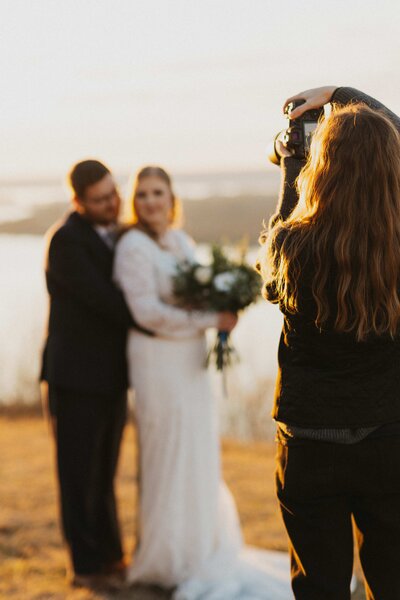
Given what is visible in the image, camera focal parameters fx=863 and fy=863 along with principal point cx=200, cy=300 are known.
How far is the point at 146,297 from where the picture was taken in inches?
152

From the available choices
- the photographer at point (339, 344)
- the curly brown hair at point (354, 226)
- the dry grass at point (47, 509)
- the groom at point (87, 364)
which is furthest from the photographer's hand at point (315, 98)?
the dry grass at point (47, 509)

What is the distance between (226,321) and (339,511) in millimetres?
1722

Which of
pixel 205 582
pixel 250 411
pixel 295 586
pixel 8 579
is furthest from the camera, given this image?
pixel 250 411

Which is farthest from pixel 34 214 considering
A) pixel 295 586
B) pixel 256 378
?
pixel 295 586

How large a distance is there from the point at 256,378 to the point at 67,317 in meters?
6.53

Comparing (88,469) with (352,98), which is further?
(88,469)

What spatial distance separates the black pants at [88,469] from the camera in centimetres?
403

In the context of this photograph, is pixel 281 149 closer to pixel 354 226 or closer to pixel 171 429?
pixel 354 226

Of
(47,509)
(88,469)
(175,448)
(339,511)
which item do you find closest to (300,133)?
(339,511)

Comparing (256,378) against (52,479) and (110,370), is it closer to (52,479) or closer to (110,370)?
(52,479)

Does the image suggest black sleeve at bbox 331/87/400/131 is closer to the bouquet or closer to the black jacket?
the black jacket

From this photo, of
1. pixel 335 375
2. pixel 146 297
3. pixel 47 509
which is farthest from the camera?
pixel 47 509

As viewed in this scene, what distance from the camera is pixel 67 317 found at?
13.1 feet

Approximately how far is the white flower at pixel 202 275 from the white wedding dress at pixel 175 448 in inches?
4.9
